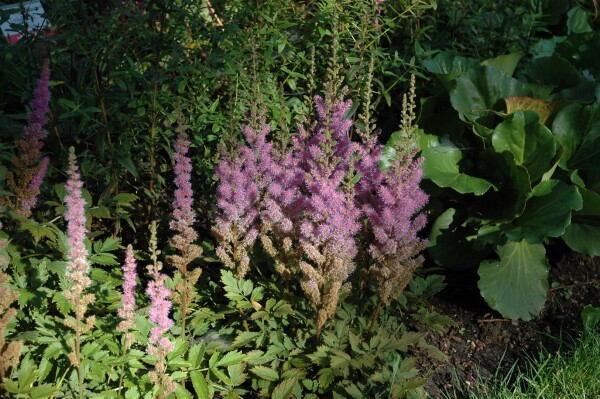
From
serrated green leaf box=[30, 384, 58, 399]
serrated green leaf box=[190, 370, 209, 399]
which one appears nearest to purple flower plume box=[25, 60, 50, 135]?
serrated green leaf box=[30, 384, 58, 399]

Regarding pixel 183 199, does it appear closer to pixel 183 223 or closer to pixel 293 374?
pixel 183 223

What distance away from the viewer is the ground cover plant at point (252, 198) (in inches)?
Answer: 109

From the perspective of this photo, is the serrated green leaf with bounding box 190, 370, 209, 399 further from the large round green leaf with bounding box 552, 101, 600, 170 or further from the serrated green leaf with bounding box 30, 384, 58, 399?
the large round green leaf with bounding box 552, 101, 600, 170

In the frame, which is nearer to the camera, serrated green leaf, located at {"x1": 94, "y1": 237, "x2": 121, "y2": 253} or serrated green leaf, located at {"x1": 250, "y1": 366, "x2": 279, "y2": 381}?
serrated green leaf, located at {"x1": 250, "y1": 366, "x2": 279, "y2": 381}

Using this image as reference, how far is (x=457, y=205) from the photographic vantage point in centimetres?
420

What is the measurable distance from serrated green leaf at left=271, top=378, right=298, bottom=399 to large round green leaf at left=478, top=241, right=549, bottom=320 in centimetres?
138

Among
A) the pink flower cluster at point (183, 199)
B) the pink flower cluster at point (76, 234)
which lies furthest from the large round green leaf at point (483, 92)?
the pink flower cluster at point (76, 234)

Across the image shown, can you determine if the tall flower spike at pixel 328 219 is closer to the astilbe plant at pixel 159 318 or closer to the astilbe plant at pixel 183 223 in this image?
the astilbe plant at pixel 183 223

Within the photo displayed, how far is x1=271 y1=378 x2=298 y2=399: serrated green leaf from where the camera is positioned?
2760 millimetres

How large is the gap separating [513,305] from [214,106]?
6.19ft

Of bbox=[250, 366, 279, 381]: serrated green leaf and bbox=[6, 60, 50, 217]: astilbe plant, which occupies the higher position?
bbox=[6, 60, 50, 217]: astilbe plant

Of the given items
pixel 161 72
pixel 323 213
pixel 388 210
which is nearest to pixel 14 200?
pixel 161 72

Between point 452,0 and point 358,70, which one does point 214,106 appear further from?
point 452,0

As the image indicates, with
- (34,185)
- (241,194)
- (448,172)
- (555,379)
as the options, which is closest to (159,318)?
(241,194)
